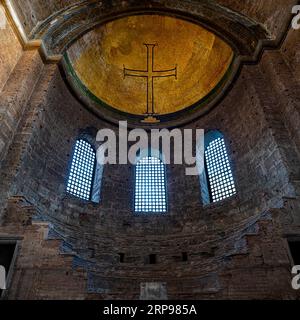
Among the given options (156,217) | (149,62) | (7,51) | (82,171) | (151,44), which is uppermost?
(151,44)

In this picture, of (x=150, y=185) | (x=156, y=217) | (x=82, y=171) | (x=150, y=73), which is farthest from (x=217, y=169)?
(x=150, y=73)

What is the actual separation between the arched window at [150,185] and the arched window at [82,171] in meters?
2.23

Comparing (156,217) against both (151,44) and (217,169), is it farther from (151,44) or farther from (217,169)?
(151,44)

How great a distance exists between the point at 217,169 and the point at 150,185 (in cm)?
329

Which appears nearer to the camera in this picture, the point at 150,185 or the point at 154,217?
the point at 154,217

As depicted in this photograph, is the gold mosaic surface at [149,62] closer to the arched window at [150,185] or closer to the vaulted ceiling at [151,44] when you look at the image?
the vaulted ceiling at [151,44]

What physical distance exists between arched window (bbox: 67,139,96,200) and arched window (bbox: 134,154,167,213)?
2226 millimetres

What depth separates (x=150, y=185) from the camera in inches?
545

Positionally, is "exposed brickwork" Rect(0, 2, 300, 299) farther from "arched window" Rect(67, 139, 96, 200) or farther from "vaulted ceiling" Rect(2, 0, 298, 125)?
"vaulted ceiling" Rect(2, 0, 298, 125)

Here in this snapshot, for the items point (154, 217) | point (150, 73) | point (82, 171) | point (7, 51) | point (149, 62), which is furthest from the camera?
point (149, 62)

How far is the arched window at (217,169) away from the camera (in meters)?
12.5

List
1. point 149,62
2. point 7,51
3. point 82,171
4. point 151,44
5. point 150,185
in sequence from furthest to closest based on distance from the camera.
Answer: point 149,62 < point 151,44 < point 150,185 < point 82,171 < point 7,51

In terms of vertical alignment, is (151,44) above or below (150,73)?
above
